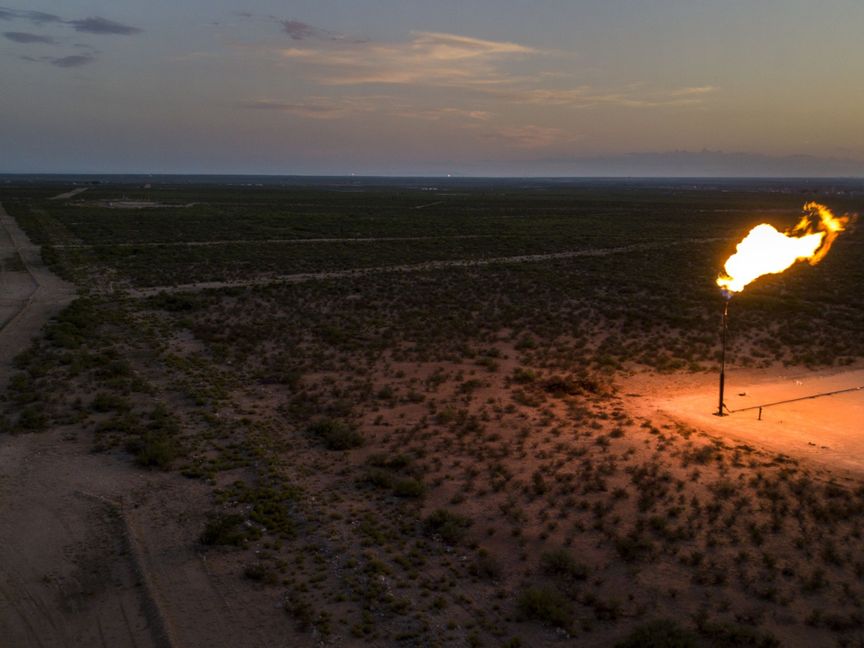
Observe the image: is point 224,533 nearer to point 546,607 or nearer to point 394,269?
point 546,607

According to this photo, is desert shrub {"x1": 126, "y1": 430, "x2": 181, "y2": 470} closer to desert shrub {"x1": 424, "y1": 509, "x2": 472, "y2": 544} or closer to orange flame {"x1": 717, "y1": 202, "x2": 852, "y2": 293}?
desert shrub {"x1": 424, "y1": 509, "x2": 472, "y2": 544}

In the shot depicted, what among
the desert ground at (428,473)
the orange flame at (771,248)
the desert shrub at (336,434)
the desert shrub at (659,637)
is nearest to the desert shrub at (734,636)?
the desert ground at (428,473)

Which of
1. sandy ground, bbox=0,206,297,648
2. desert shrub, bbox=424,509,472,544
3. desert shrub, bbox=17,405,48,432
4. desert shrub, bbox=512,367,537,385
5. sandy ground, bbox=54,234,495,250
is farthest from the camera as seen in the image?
sandy ground, bbox=54,234,495,250

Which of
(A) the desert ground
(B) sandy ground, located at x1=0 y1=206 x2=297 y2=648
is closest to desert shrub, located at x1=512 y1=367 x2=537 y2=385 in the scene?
(A) the desert ground

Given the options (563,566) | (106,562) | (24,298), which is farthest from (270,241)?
(563,566)

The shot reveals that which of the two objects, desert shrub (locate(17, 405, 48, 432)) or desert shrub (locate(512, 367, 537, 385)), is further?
desert shrub (locate(512, 367, 537, 385))

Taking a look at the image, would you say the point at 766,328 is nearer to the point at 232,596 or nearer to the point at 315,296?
the point at 315,296
